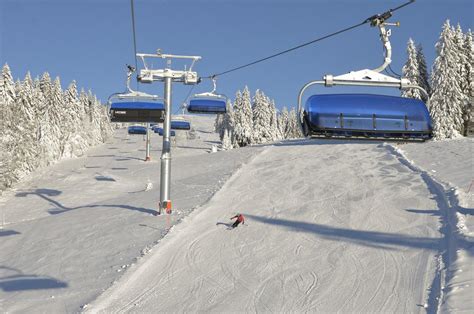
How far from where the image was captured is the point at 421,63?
1978 inches

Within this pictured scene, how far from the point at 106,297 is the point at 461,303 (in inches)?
302

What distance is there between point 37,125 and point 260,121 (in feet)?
127

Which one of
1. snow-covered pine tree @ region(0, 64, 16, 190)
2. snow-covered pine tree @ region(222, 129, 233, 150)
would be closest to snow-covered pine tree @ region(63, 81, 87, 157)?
snow-covered pine tree @ region(0, 64, 16, 190)

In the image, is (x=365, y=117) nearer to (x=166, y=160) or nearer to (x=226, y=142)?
(x=166, y=160)

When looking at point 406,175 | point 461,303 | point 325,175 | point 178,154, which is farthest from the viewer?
point 178,154

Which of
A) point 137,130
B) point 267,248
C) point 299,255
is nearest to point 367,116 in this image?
point 299,255

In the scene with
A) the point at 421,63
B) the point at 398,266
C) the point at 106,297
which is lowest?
the point at 106,297

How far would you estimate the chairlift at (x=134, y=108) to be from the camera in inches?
634

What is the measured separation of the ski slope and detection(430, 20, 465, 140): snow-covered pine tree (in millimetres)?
24343

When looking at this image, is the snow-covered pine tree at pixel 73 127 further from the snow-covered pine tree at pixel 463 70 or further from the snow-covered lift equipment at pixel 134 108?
the snow-covered lift equipment at pixel 134 108

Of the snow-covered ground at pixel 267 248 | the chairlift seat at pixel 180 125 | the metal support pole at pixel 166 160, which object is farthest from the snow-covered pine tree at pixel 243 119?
the metal support pole at pixel 166 160

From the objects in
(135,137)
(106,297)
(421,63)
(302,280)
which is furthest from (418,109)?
(135,137)

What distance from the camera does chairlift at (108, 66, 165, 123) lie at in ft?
52.9

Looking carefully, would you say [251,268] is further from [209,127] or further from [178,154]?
[209,127]
